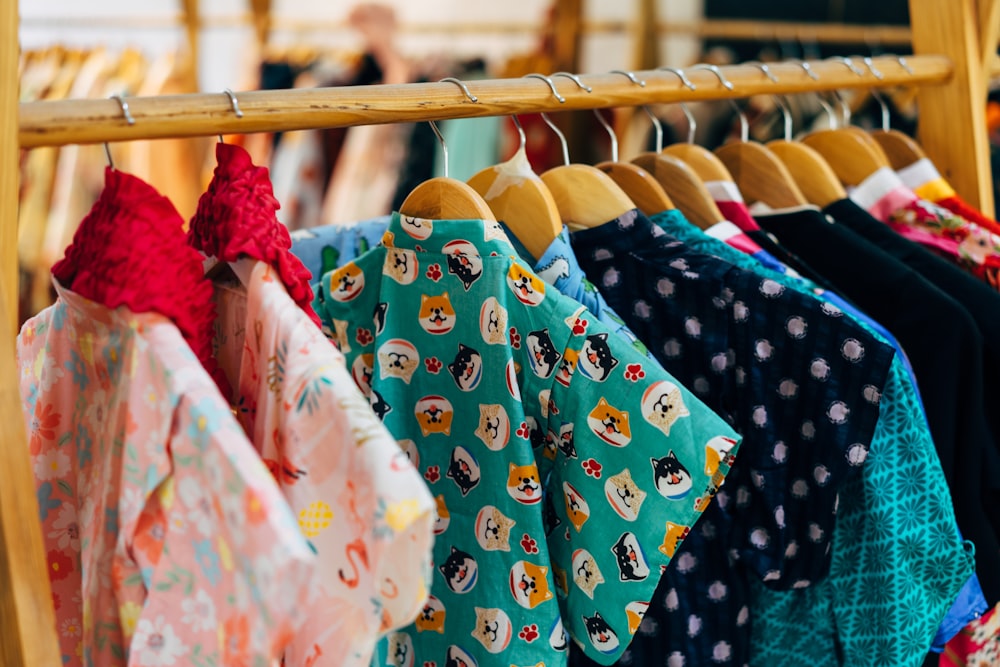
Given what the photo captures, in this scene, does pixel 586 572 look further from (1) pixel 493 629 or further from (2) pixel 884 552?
(2) pixel 884 552

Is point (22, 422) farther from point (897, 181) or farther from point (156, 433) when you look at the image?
point (897, 181)

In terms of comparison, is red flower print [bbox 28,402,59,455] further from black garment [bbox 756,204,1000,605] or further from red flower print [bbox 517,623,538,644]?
black garment [bbox 756,204,1000,605]

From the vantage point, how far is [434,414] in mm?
825

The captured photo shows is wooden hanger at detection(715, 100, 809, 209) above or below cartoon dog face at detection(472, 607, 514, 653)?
above

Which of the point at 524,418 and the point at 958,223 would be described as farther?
the point at 958,223

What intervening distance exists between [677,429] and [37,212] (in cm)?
168

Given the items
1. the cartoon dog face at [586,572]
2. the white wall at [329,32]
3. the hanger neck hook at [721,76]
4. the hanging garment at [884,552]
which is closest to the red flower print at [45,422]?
the cartoon dog face at [586,572]

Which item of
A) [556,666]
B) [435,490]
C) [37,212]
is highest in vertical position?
[37,212]

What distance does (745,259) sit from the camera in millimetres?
868

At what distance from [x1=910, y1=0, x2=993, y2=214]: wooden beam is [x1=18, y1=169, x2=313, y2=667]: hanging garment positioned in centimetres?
95

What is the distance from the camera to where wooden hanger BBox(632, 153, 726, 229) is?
929 mm

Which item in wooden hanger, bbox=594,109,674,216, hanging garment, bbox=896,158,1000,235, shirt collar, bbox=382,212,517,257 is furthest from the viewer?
hanging garment, bbox=896,158,1000,235

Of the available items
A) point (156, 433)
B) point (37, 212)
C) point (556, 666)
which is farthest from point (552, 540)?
point (37, 212)

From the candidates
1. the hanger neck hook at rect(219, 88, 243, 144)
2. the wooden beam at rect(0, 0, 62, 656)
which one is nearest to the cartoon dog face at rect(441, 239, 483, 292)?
the hanger neck hook at rect(219, 88, 243, 144)
